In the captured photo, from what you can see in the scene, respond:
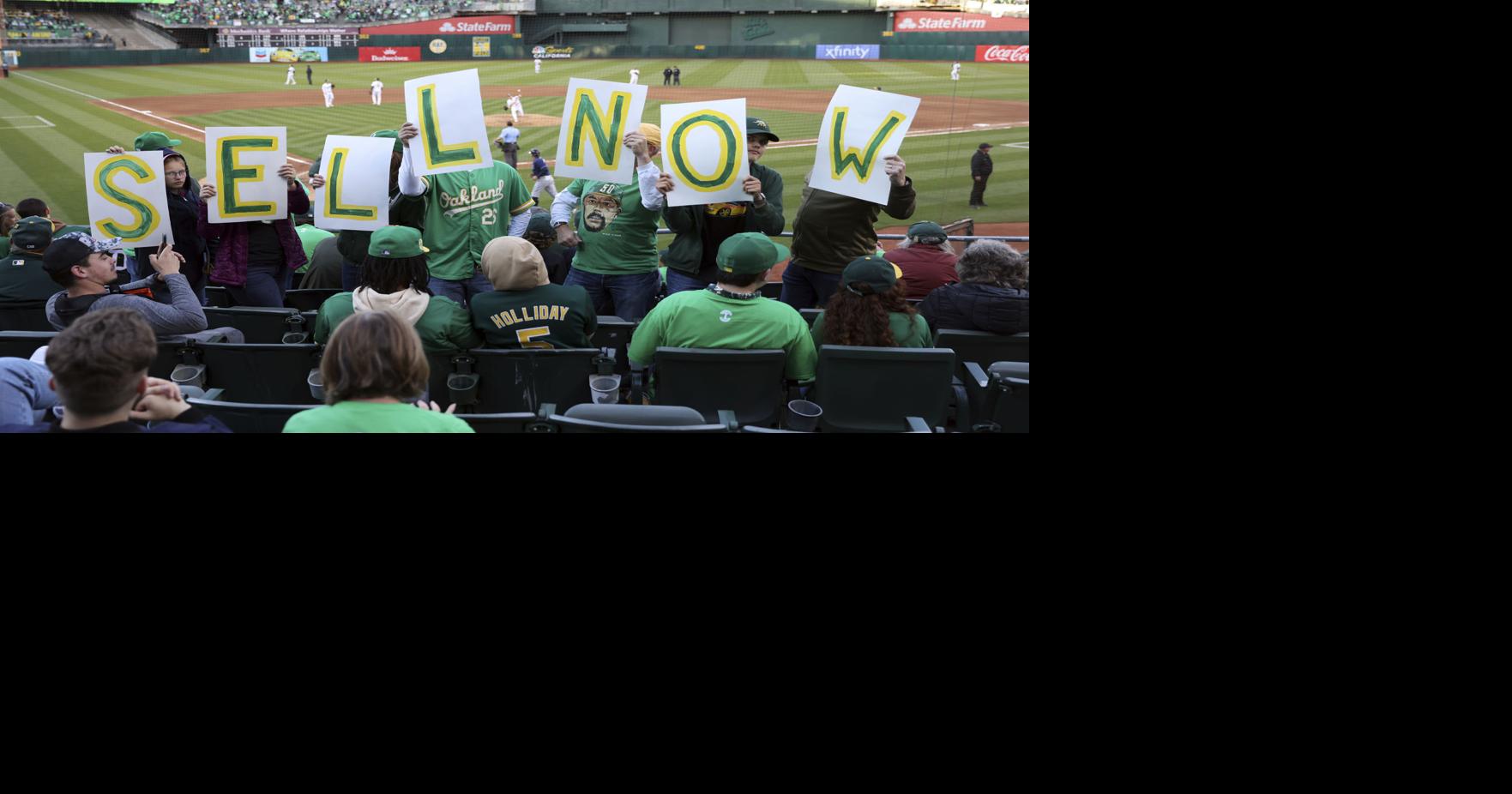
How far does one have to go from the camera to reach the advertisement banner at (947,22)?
3300cm

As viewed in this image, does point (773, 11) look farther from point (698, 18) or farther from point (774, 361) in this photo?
point (774, 361)

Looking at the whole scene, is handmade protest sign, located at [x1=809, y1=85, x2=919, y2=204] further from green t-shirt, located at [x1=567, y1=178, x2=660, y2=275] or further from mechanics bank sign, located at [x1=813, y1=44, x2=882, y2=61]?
mechanics bank sign, located at [x1=813, y1=44, x2=882, y2=61]

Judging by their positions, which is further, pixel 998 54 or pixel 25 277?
pixel 998 54

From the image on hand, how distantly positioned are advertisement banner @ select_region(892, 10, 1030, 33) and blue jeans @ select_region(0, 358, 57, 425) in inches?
1338

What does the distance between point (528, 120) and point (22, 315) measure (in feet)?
65.7

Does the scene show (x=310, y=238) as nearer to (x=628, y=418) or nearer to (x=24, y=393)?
(x=24, y=393)

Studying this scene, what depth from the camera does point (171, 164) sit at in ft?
18.2

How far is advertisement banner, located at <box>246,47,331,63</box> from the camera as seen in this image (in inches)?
1435

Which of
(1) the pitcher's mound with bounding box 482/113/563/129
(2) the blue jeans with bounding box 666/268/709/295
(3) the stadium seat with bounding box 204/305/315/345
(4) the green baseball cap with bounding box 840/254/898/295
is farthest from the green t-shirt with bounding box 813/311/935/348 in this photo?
(1) the pitcher's mound with bounding box 482/113/563/129

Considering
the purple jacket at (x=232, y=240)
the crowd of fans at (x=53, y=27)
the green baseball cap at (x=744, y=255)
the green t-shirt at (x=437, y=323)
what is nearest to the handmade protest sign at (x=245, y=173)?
the purple jacket at (x=232, y=240)

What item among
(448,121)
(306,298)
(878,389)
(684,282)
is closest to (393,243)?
(448,121)

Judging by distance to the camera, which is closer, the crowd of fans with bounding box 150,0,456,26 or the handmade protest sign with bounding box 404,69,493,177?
the handmade protest sign with bounding box 404,69,493,177

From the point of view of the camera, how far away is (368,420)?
2254mm

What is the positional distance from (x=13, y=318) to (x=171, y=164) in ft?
3.94
